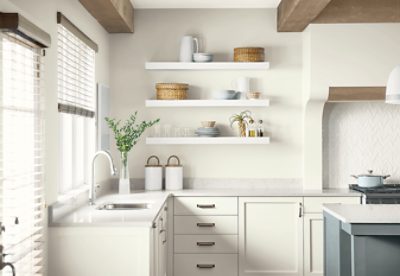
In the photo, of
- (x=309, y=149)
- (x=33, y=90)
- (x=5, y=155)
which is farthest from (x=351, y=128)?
(x=5, y=155)

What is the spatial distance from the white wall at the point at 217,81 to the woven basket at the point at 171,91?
0.23 metres

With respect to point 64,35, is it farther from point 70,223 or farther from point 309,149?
point 309,149

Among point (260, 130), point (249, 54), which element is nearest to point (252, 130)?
point (260, 130)

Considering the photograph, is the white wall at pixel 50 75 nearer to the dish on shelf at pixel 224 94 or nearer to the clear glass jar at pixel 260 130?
the dish on shelf at pixel 224 94

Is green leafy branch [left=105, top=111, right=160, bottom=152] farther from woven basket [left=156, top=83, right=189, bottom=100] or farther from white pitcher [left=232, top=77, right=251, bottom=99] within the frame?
white pitcher [left=232, top=77, right=251, bottom=99]

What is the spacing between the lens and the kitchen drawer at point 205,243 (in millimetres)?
5754

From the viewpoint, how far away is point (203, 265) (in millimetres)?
5758

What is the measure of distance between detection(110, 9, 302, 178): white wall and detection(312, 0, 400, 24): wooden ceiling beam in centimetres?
54

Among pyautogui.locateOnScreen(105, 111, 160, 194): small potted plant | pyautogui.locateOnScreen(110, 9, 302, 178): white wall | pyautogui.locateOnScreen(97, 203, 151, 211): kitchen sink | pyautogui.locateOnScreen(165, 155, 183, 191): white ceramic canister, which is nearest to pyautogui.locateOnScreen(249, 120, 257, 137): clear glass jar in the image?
pyautogui.locateOnScreen(110, 9, 302, 178): white wall

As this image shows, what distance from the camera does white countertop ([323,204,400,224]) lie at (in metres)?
3.97

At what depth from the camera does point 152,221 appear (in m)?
3.94

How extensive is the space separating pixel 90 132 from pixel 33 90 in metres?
1.83

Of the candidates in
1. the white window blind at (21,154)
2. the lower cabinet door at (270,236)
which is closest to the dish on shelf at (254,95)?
the lower cabinet door at (270,236)

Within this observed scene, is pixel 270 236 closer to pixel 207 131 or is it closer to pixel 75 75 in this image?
pixel 207 131
